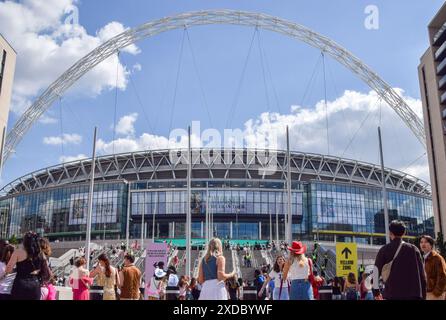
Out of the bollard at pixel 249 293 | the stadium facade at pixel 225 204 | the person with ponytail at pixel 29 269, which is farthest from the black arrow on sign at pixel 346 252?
the stadium facade at pixel 225 204

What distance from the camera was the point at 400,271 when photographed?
7.17 metres

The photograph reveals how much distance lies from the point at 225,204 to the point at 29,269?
9211 centimetres

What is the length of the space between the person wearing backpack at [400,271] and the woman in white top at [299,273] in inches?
104

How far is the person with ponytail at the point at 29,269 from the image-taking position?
7.59 m

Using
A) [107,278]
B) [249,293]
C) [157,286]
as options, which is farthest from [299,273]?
[249,293]

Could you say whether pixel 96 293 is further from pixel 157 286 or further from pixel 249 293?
pixel 249 293

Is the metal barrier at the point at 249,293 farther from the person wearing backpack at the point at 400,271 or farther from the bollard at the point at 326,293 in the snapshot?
the person wearing backpack at the point at 400,271

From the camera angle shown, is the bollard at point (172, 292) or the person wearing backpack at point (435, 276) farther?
the bollard at point (172, 292)

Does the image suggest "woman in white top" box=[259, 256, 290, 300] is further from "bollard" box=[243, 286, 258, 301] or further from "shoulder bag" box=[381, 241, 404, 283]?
"shoulder bag" box=[381, 241, 404, 283]

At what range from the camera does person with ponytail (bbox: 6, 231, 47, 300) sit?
759cm

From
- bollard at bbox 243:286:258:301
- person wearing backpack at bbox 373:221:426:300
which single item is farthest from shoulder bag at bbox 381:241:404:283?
bollard at bbox 243:286:258:301

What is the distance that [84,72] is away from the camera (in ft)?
257
